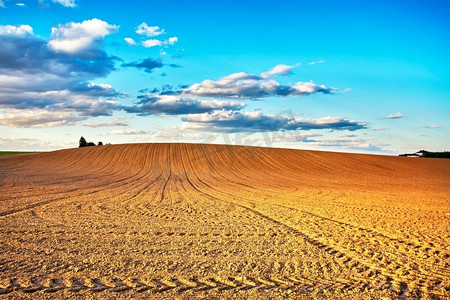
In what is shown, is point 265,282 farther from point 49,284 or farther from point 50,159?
point 50,159

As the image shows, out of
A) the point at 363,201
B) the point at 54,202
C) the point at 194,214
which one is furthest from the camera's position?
the point at 363,201

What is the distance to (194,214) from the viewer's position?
540 inches

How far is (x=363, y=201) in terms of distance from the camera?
19.1 metres

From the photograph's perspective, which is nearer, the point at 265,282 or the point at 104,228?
the point at 265,282

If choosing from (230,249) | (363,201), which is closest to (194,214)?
(230,249)

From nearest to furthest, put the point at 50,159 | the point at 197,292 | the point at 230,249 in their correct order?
the point at 197,292 < the point at 230,249 < the point at 50,159

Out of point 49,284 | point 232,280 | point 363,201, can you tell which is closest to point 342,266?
point 232,280

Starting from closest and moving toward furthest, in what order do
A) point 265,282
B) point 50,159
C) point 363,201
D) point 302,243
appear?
1. point 265,282
2. point 302,243
3. point 363,201
4. point 50,159

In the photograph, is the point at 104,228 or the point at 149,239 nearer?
the point at 149,239

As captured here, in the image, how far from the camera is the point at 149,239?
9797 mm

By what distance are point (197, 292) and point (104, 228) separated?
5.65 m

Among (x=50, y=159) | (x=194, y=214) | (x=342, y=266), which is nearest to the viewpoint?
(x=342, y=266)

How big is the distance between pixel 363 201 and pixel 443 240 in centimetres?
846

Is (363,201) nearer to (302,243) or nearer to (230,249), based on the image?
(302,243)
